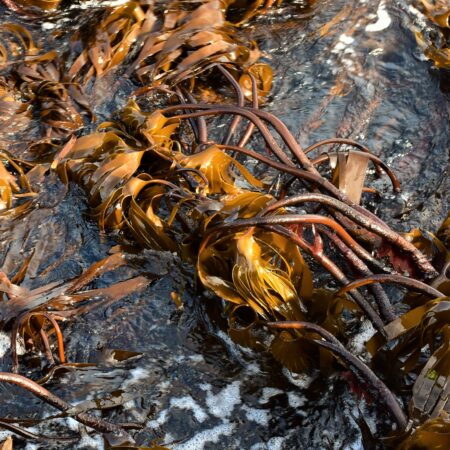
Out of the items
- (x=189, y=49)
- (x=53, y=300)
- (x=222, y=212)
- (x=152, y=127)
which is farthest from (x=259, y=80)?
(x=53, y=300)

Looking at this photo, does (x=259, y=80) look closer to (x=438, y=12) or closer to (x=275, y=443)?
(x=438, y=12)

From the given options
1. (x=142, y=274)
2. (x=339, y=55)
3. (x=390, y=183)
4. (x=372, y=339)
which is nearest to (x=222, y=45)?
(x=339, y=55)

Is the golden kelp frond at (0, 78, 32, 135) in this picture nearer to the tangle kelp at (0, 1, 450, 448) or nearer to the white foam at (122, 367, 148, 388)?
the tangle kelp at (0, 1, 450, 448)

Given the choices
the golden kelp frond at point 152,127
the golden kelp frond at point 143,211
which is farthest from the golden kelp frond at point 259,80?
the golden kelp frond at point 143,211

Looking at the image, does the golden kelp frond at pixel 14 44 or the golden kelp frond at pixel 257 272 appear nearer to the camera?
the golden kelp frond at pixel 257 272

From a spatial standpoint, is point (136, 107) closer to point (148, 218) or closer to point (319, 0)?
point (148, 218)

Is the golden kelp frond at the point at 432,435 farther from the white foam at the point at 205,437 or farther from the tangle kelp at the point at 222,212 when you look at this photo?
the white foam at the point at 205,437

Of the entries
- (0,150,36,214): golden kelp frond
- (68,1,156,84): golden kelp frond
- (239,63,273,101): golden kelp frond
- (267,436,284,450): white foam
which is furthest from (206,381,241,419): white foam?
(68,1,156,84): golden kelp frond
